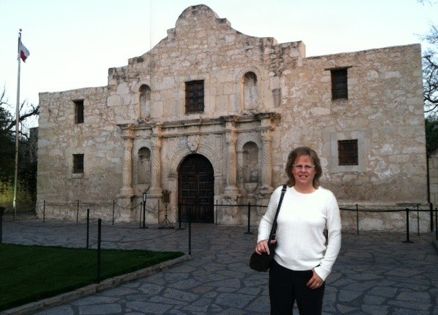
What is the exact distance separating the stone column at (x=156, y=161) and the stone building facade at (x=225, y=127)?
0.04 meters

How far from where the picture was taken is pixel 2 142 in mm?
18703

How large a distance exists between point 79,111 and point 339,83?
1083 cm

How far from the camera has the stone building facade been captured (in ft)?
41.0

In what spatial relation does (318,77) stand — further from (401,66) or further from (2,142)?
(2,142)

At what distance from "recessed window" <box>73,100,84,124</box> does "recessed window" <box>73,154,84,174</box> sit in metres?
1.47

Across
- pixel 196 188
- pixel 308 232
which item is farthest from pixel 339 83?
pixel 308 232

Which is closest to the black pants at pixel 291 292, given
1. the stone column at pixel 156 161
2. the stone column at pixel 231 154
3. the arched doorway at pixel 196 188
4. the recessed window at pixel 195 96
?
the stone column at pixel 231 154

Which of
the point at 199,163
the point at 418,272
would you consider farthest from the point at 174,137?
the point at 418,272

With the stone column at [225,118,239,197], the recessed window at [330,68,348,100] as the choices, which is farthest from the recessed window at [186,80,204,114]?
the recessed window at [330,68,348,100]

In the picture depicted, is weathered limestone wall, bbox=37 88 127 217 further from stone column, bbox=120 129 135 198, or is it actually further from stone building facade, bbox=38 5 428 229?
stone column, bbox=120 129 135 198

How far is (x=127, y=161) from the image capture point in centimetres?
1583

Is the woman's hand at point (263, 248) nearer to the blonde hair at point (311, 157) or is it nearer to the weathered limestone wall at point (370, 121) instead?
the blonde hair at point (311, 157)

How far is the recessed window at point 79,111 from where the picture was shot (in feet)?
57.9

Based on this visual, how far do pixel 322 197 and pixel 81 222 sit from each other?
14651mm
